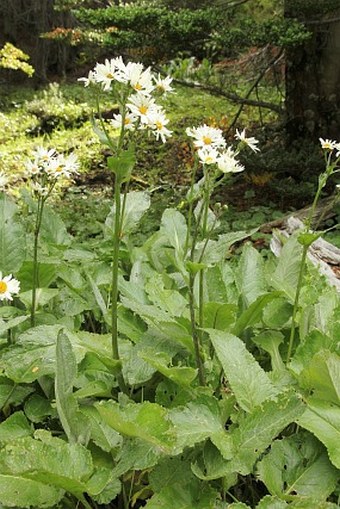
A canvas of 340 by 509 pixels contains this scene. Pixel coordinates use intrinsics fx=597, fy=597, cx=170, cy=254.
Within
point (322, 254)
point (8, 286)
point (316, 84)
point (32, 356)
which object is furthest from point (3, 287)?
point (316, 84)

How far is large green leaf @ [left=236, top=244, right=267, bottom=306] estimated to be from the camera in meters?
1.61

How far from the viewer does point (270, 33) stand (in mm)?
3641

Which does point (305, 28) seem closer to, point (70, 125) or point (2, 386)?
point (2, 386)

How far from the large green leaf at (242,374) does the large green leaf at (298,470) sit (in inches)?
3.6

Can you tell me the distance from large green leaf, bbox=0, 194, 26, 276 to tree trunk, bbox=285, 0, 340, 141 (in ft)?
10.5

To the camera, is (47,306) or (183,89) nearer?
(47,306)

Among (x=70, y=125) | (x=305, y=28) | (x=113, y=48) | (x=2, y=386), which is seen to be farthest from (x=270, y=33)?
(x=70, y=125)

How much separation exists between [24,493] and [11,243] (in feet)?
2.69

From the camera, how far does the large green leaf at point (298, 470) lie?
1.07m

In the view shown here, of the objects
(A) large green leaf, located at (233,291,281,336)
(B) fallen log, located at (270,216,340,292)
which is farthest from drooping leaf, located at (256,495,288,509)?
(B) fallen log, located at (270,216,340,292)

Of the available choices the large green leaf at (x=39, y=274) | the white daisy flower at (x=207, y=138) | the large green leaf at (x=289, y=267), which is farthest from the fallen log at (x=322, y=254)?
the white daisy flower at (x=207, y=138)

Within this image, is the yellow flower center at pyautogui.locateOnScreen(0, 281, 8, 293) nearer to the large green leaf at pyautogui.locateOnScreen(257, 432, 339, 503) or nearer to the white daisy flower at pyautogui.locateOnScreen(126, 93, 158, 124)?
the white daisy flower at pyautogui.locateOnScreen(126, 93, 158, 124)

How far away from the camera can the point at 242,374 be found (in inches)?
46.9

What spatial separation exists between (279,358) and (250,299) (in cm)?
23
